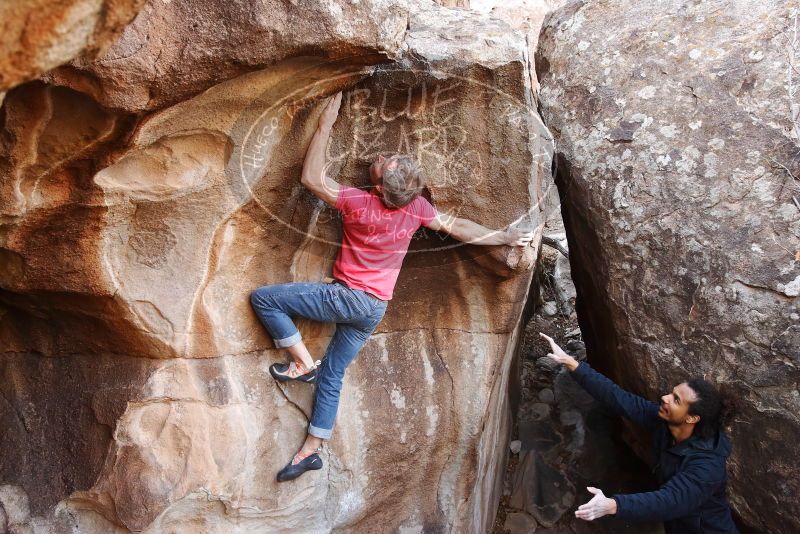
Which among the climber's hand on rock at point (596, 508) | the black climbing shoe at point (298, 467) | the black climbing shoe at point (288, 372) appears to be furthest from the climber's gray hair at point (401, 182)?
the climber's hand on rock at point (596, 508)

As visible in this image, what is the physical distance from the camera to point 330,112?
9.51 ft

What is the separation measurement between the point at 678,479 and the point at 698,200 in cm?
122

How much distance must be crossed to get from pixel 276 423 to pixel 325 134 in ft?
4.04

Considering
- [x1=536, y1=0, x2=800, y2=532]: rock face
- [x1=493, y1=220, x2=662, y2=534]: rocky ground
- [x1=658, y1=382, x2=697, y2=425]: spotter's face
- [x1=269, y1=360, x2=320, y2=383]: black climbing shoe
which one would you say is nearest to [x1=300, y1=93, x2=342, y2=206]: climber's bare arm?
[x1=269, y1=360, x2=320, y2=383]: black climbing shoe

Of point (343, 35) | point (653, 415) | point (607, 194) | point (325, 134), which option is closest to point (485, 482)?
point (653, 415)

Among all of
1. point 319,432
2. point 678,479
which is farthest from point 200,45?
point 678,479

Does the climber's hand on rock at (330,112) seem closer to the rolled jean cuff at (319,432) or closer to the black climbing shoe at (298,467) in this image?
the rolled jean cuff at (319,432)

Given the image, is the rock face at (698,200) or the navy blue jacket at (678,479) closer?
the navy blue jacket at (678,479)

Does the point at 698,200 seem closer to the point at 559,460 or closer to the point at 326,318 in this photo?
the point at 326,318

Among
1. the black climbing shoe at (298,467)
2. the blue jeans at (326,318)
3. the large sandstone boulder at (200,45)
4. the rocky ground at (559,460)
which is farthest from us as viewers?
the rocky ground at (559,460)

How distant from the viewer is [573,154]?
12.6ft

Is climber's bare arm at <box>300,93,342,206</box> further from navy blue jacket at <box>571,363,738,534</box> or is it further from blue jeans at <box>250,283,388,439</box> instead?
navy blue jacket at <box>571,363,738,534</box>

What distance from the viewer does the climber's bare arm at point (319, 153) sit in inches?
114

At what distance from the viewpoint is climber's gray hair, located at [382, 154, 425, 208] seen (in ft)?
9.84
